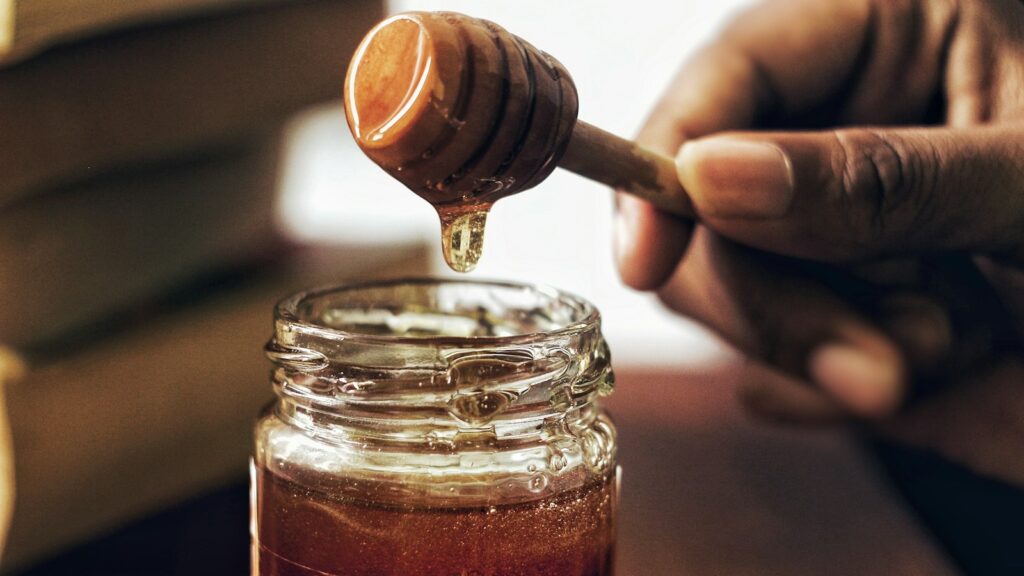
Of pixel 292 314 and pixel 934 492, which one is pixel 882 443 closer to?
pixel 934 492

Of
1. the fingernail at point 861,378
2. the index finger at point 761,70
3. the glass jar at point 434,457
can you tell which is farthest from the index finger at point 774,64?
the glass jar at point 434,457

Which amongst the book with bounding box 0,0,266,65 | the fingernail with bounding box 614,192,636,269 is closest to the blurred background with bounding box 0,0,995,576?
the book with bounding box 0,0,266,65

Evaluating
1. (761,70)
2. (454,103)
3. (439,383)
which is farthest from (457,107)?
(761,70)

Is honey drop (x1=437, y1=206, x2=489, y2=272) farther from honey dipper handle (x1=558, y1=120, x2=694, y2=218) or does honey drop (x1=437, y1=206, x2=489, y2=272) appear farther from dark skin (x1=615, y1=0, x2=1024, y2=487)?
dark skin (x1=615, y1=0, x2=1024, y2=487)

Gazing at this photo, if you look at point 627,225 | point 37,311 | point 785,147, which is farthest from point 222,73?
point 785,147

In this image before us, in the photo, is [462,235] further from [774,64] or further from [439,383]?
[774,64]

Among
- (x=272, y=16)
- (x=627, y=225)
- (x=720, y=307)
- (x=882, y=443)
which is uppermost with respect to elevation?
(x=272, y=16)
